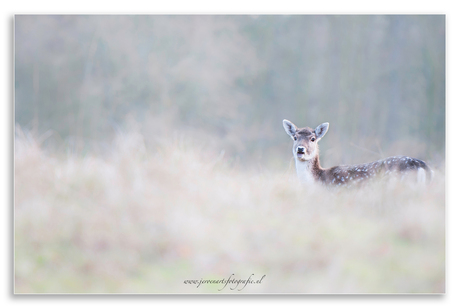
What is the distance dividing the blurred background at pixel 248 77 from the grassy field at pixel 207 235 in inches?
31.4

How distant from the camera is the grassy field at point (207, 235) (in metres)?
2.51

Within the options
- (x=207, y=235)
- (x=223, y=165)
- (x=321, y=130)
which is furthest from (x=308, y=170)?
(x=207, y=235)

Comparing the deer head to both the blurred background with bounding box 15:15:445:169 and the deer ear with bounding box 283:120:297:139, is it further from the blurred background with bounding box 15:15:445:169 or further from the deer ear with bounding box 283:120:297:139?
the blurred background with bounding box 15:15:445:169

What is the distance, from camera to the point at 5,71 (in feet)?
10.4

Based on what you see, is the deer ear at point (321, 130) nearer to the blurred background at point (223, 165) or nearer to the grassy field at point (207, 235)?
the blurred background at point (223, 165)

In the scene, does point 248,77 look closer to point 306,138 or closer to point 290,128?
point 290,128

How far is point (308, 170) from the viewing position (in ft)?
11.5

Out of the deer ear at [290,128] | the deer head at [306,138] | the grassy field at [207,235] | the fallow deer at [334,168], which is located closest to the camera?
the grassy field at [207,235]

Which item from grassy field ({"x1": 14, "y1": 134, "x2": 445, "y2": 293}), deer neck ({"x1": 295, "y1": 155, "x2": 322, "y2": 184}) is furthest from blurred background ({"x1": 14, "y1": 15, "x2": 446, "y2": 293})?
deer neck ({"x1": 295, "y1": 155, "x2": 322, "y2": 184})

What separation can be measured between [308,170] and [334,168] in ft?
0.96

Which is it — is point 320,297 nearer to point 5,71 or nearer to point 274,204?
point 274,204

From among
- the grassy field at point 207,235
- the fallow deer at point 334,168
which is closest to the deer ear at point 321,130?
the fallow deer at point 334,168

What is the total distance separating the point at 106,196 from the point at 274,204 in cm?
138

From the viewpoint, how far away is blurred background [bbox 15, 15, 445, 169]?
3.45 m
